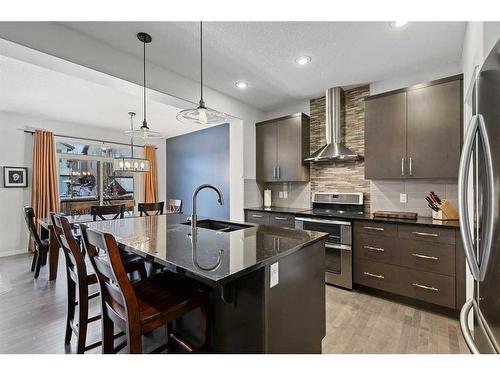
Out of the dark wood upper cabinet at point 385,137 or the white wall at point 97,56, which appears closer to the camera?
the white wall at point 97,56

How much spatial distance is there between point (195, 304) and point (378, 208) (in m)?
2.79

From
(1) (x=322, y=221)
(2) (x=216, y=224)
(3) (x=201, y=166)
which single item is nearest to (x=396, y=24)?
(1) (x=322, y=221)

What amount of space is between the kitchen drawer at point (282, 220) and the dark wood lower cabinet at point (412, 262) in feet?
2.77

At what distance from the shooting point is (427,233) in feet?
7.74

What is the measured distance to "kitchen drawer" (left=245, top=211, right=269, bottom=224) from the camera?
364cm

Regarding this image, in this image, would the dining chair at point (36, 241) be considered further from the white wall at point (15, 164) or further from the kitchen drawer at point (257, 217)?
the kitchen drawer at point (257, 217)

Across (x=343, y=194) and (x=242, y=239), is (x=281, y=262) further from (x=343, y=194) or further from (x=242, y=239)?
(x=343, y=194)

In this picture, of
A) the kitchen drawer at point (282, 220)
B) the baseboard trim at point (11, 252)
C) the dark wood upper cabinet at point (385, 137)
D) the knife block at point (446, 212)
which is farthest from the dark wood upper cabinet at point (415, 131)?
the baseboard trim at point (11, 252)

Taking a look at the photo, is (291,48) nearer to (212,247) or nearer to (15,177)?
(212,247)

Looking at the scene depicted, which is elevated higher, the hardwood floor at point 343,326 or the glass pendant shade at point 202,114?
the glass pendant shade at point 202,114

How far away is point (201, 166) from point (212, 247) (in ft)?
15.0

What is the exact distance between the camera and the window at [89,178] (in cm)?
526

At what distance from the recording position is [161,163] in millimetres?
6852

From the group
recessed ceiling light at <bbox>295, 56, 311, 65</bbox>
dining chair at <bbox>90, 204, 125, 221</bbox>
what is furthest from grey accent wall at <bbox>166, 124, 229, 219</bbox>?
recessed ceiling light at <bbox>295, 56, 311, 65</bbox>
